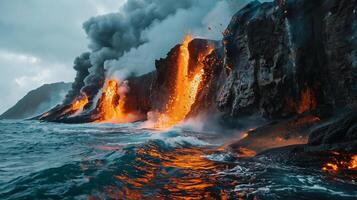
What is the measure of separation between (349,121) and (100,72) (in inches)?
2330

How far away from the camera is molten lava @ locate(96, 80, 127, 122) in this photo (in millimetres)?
52441

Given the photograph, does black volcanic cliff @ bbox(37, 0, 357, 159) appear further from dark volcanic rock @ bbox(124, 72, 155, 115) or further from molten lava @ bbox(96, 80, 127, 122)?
molten lava @ bbox(96, 80, 127, 122)

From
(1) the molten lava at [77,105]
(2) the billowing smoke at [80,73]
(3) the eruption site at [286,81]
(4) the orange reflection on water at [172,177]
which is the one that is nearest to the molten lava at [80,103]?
(1) the molten lava at [77,105]

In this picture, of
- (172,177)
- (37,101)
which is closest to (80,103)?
(172,177)

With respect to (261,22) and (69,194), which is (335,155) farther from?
(261,22)

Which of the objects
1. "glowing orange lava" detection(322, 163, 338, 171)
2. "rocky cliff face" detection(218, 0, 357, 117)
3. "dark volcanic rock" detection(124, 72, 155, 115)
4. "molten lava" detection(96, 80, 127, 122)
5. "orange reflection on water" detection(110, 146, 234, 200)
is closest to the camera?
"orange reflection on water" detection(110, 146, 234, 200)

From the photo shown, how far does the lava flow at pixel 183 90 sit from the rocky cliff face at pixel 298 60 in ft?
42.2

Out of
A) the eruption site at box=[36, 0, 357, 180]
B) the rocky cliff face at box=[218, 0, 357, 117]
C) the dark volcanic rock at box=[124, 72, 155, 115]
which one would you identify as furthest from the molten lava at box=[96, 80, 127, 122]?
the rocky cliff face at box=[218, 0, 357, 117]

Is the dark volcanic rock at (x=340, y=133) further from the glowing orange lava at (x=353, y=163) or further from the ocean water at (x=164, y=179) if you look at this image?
the ocean water at (x=164, y=179)

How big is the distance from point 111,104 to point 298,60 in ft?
129

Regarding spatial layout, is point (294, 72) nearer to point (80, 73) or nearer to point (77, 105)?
point (77, 105)

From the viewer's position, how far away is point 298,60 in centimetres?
1827

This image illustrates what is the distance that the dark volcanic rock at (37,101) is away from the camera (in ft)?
553

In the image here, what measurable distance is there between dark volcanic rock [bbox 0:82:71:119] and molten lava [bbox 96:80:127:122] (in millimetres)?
114427
